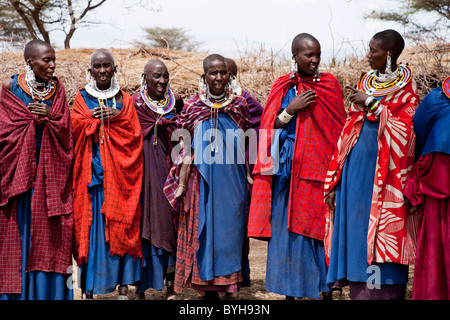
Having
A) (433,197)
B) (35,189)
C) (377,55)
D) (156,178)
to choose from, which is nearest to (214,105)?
(156,178)

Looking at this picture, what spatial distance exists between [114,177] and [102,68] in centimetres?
102

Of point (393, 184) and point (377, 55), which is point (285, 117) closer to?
point (377, 55)

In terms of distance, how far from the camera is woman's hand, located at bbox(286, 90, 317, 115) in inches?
182

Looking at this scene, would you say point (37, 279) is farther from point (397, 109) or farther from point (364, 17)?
point (364, 17)

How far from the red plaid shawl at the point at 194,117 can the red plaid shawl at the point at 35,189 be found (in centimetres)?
93

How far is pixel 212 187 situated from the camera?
16.0 ft

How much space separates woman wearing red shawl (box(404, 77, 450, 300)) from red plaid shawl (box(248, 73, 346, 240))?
836mm

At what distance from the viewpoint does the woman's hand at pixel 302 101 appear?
182 inches

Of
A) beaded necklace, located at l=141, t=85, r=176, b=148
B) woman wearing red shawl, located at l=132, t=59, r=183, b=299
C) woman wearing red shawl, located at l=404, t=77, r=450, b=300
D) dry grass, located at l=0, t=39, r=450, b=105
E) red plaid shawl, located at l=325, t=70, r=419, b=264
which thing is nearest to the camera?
woman wearing red shawl, located at l=404, t=77, r=450, b=300

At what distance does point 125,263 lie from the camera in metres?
5.04

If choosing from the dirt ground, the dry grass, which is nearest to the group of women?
the dirt ground

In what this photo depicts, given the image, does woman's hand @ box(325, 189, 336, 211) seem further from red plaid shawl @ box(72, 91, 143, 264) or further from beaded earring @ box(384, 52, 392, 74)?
red plaid shawl @ box(72, 91, 143, 264)
